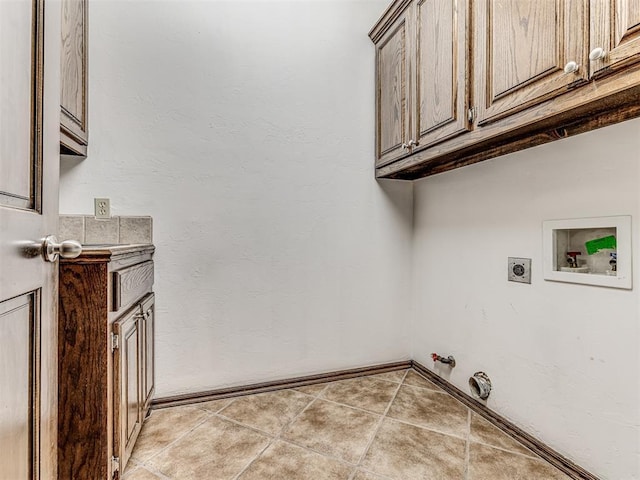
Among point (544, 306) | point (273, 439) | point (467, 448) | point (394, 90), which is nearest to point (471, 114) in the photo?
point (394, 90)

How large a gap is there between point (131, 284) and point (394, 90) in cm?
169

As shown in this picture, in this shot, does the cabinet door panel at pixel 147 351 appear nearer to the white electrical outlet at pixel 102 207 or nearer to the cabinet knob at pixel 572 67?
the white electrical outlet at pixel 102 207

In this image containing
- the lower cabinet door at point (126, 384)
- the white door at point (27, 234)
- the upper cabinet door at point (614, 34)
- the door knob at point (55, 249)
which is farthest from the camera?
the lower cabinet door at point (126, 384)

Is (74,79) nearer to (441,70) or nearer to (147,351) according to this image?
(147,351)

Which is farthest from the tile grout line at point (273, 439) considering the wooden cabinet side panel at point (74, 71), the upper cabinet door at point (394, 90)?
the wooden cabinet side panel at point (74, 71)

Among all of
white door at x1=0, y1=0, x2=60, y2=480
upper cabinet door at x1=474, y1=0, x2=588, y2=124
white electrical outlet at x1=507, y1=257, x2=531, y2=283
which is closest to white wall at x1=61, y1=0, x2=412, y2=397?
white electrical outlet at x1=507, y1=257, x2=531, y2=283

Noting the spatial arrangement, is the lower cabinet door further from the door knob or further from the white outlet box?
the white outlet box

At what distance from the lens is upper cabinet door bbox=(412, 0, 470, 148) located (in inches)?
56.3

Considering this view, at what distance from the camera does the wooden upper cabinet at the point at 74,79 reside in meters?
1.40

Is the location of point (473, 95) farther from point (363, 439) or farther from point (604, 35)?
point (363, 439)

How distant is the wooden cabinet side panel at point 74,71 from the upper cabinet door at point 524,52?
5.53 feet

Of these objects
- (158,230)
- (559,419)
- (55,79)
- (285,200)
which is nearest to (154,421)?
(158,230)

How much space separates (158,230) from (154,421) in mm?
939

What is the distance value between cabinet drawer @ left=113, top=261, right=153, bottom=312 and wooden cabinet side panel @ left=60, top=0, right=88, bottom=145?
66cm
